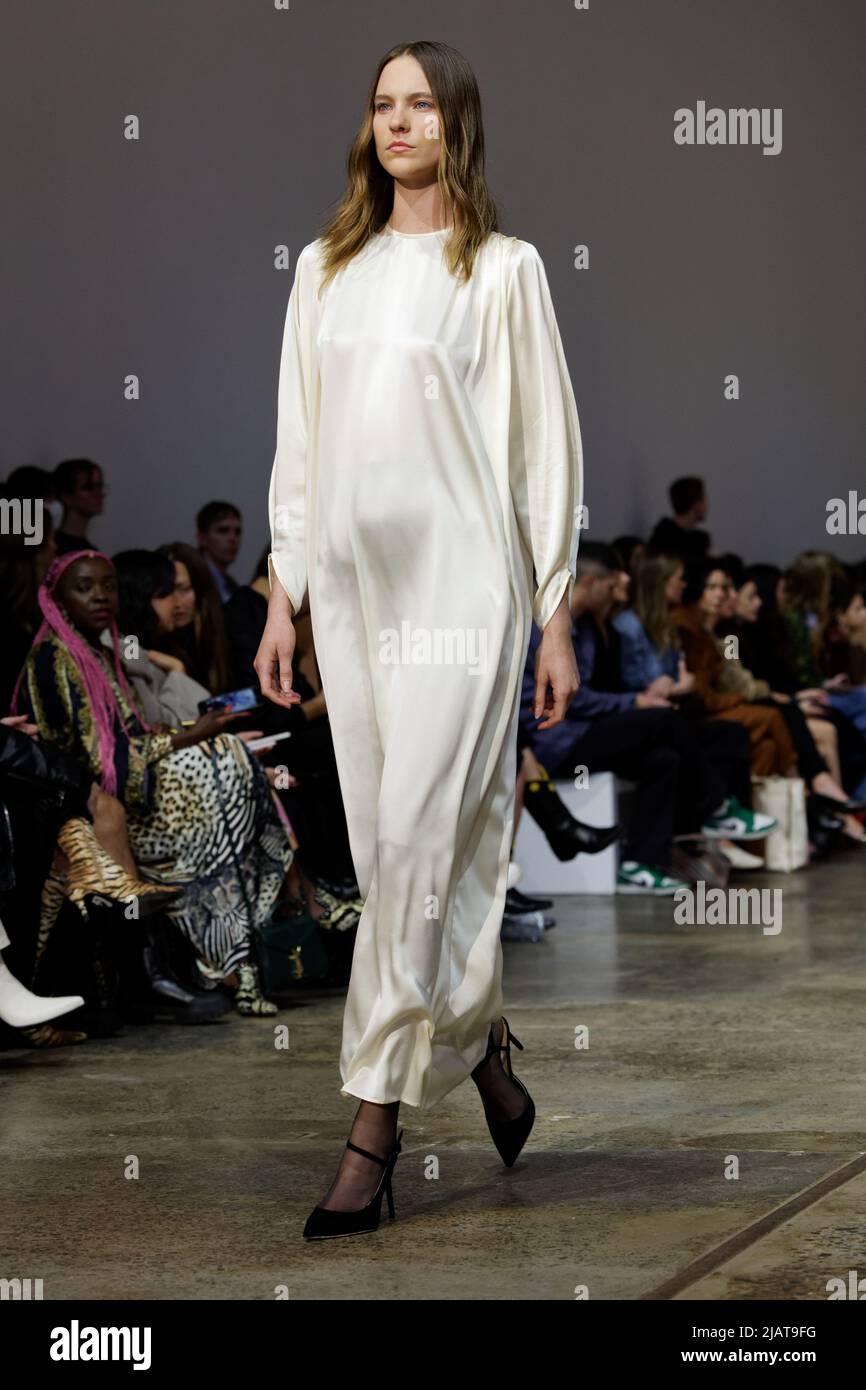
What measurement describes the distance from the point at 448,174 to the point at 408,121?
89 millimetres

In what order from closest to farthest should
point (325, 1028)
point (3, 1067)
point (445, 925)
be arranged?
point (445, 925), point (3, 1067), point (325, 1028)

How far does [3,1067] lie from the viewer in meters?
3.73

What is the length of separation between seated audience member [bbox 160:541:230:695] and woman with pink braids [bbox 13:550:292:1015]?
0.76m

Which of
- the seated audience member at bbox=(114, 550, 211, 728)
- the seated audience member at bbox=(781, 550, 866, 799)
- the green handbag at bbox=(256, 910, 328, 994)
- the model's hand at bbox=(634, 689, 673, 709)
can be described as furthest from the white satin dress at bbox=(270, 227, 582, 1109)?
the seated audience member at bbox=(781, 550, 866, 799)

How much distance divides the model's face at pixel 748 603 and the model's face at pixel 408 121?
5626 mm

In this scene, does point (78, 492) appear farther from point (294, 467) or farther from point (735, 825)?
point (294, 467)

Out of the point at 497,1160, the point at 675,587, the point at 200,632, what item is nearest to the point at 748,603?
the point at 675,587

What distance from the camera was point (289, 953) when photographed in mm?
4414

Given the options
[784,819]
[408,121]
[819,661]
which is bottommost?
[784,819]

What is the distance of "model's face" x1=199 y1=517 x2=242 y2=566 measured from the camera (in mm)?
6812

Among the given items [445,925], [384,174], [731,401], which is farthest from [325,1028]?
[731,401]

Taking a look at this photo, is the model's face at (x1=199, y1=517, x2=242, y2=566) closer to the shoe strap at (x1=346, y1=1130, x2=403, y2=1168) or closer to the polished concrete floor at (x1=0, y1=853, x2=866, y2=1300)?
the polished concrete floor at (x1=0, y1=853, x2=866, y2=1300)
